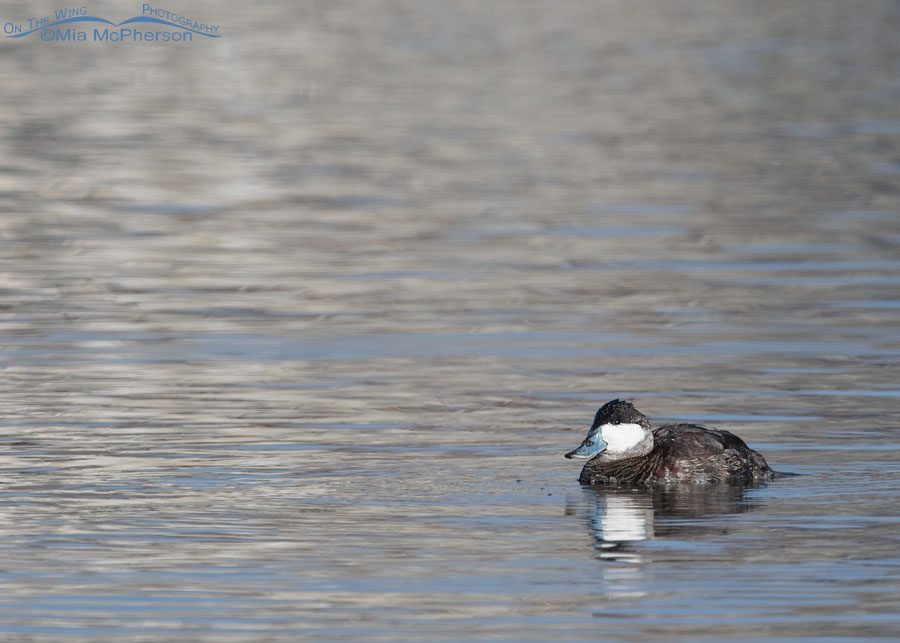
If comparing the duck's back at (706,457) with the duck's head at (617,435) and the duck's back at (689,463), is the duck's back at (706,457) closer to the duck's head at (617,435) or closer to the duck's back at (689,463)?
the duck's back at (689,463)

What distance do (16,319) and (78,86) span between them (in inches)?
1181

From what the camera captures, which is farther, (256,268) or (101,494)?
(256,268)

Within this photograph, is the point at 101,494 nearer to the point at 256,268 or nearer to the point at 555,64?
the point at 256,268

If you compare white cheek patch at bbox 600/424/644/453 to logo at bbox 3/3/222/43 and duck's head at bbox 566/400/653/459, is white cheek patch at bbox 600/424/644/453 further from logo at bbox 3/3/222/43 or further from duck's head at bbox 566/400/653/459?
logo at bbox 3/3/222/43

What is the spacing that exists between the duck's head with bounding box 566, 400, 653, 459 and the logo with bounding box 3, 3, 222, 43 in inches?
2075

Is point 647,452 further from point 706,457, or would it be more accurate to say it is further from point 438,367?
point 438,367

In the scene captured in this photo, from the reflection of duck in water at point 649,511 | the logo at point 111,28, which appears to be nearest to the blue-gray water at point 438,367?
the reflection of duck in water at point 649,511

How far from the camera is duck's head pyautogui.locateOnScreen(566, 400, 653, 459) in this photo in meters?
11.8

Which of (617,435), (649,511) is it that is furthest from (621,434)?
(649,511)

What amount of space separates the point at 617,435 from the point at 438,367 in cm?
409

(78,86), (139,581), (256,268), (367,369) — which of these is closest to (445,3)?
(78,86)

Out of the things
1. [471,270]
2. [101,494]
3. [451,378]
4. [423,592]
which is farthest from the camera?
[471,270]

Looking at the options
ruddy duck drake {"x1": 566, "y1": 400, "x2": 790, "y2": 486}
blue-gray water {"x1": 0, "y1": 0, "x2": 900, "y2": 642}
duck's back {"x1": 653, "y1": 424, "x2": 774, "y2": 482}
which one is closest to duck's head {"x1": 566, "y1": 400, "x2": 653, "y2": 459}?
ruddy duck drake {"x1": 566, "y1": 400, "x2": 790, "y2": 486}

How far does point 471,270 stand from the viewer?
21156mm
